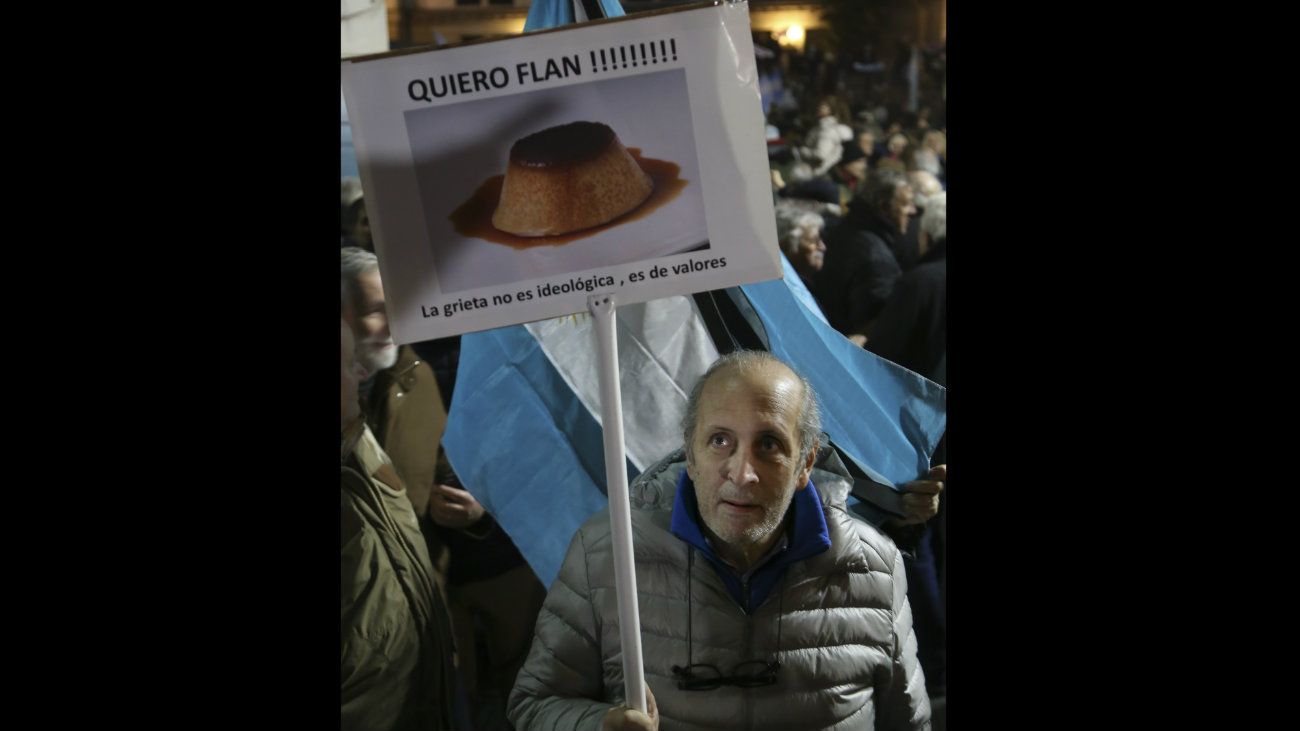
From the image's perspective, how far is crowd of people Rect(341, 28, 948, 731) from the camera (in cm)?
399

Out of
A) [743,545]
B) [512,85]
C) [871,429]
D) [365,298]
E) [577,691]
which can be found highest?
[512,85]

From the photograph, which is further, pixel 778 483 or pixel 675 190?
pixel 778 483

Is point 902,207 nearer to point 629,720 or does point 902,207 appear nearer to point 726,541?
point 726,541

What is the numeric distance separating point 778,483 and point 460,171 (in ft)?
3.90

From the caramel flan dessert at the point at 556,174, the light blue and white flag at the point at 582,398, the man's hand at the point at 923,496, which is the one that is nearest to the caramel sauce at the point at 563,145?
the caramel flan dessert at the point at 556,174

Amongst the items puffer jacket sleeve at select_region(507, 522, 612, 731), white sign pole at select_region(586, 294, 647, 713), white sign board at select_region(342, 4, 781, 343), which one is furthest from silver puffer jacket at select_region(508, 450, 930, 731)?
white sign board at select_region(342, 4, 781, 343)

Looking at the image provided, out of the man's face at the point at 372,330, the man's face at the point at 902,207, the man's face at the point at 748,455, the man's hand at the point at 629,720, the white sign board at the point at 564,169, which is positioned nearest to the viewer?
the white sign board at the point at 564,169

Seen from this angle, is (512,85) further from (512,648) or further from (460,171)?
(512,648)

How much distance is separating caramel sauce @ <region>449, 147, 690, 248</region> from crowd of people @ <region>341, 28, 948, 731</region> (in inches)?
21.3

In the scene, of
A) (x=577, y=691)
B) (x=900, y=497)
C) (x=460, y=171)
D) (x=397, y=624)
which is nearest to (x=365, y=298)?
(x=460, y=171)

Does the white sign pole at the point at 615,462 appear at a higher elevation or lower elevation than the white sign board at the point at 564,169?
lower

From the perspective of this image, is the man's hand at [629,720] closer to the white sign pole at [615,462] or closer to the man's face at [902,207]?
the white sign pole at [615,462]

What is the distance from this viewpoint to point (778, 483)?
3.96 metres

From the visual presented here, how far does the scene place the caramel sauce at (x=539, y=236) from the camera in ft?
11.8
